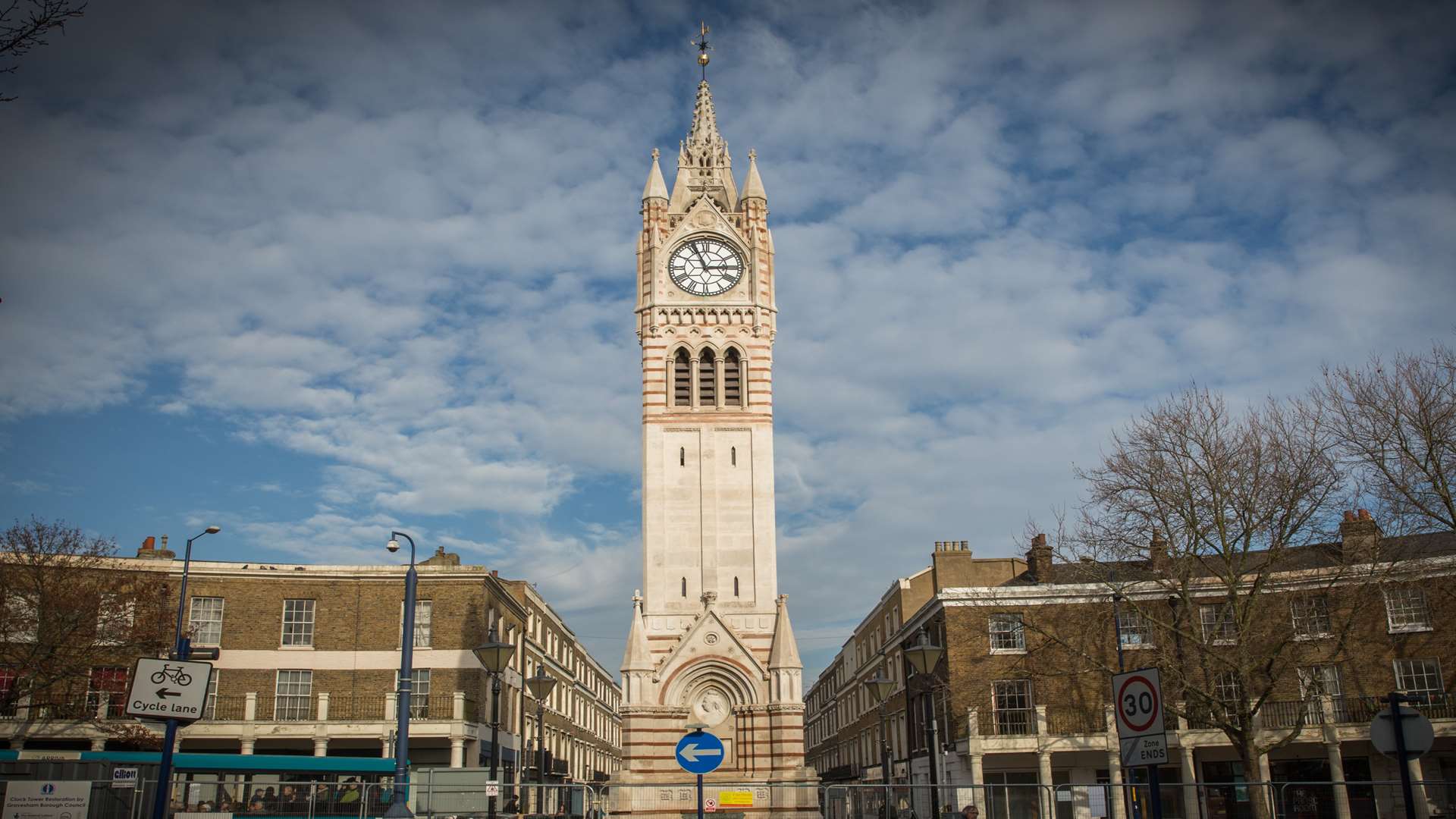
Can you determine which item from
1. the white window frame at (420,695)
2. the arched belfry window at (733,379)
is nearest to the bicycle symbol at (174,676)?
the white window frame at (420,695)

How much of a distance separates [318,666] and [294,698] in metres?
1.40

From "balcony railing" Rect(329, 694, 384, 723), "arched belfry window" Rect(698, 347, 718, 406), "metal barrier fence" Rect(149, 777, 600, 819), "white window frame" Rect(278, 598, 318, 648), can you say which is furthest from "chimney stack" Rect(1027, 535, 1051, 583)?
"white window frame" Rect(278, 598, 318, 648)

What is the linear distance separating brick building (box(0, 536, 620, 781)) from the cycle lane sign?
32417 mm

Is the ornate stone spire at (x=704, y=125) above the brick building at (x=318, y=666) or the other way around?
above

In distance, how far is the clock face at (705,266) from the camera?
49.4 m

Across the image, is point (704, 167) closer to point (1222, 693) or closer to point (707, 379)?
point (707, 379)

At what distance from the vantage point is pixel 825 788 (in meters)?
26.2

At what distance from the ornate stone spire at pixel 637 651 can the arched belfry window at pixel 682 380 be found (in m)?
9.26

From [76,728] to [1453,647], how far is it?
49.6 m

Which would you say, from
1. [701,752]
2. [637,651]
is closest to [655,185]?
[637,651]

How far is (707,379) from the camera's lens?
4847cm

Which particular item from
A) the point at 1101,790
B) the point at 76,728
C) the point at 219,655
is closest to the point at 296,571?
the point at 219,655

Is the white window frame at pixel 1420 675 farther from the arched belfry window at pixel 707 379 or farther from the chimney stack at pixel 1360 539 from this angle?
the arched belfry window at pixel 707 379

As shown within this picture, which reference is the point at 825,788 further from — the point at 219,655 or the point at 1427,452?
the point at 219,655
